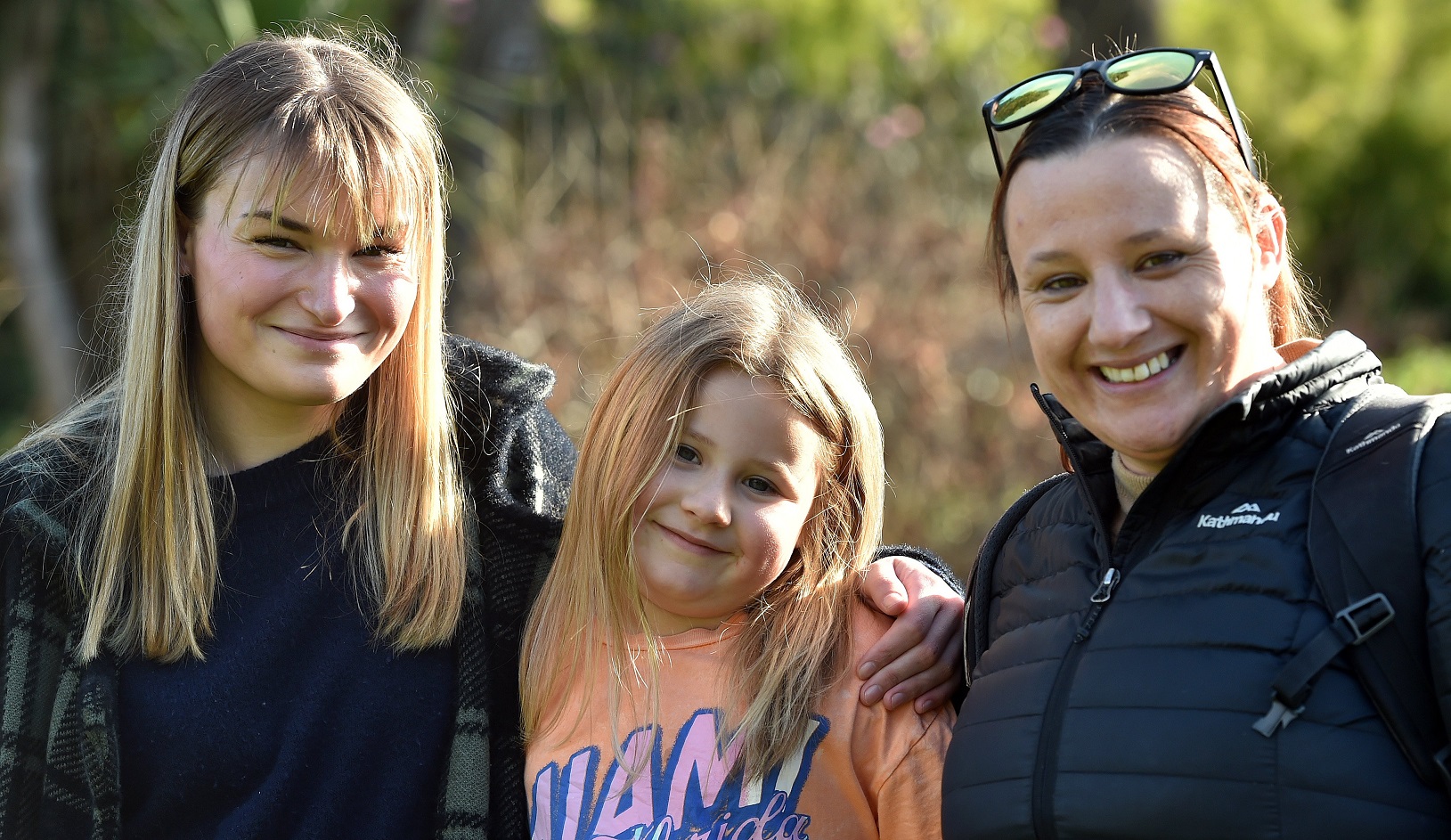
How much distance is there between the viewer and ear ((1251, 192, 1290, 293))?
199 cm

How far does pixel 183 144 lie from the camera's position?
2473 mm

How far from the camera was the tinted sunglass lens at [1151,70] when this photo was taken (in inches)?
78.2

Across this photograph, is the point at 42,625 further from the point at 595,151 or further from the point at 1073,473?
the point at 595,151

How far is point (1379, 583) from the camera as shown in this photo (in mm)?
1610

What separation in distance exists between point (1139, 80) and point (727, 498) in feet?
3.14

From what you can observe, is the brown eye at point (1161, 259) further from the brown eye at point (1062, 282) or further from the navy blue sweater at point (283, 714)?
the navy blue sweater at point (283, 714)

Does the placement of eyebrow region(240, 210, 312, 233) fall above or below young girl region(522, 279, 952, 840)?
above

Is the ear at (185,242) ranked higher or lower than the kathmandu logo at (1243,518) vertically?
higher

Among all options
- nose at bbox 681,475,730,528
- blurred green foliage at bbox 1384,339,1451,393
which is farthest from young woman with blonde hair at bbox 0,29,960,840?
blurred green foliage at bbox 1384,339,1451,393

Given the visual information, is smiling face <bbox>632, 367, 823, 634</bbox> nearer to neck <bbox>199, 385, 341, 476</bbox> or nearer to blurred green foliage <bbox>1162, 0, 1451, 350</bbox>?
neck <bbox>199, 385, 341, 476</bbox>

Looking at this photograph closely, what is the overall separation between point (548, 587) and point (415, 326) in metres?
0.57

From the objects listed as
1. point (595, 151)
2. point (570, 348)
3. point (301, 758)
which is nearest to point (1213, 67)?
point (301, 758)

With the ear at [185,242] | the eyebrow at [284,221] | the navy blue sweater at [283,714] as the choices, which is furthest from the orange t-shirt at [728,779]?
the ear at [185,242]

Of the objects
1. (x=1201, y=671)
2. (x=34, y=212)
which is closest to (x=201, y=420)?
(x=1201, y=671)
